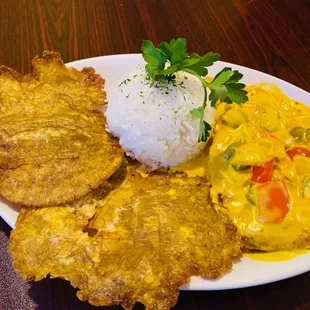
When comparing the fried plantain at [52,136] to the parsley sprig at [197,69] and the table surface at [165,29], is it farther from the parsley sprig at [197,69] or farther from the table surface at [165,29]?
the table surface at [165,29]

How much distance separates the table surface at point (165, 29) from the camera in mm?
3477

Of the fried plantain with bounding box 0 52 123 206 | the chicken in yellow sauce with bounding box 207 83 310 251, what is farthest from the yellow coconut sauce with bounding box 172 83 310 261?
the fried plantain with bounding box 0 52 123 206

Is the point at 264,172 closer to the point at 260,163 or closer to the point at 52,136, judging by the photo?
the point at 260,163

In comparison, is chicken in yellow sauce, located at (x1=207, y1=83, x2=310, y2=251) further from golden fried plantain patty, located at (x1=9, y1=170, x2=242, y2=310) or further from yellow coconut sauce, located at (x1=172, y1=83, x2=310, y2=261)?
golden fried plantain patty, located at (x1=9, y1=170, x2=242, y2=310)

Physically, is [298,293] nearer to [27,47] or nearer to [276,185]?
[276,185]

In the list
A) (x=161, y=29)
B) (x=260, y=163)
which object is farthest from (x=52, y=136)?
(x=161, y=29)

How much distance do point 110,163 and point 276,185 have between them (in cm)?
86

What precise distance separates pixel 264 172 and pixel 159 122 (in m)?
0.66

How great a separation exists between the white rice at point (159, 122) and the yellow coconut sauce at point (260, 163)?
0.11 m

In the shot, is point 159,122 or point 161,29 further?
point 161,29

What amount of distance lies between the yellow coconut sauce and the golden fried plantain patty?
5.1 inches

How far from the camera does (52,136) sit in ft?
7.32

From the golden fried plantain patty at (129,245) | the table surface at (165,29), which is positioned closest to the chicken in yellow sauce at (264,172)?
the golden fried plantain patty at (129,245)

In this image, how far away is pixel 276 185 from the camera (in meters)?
2.16
